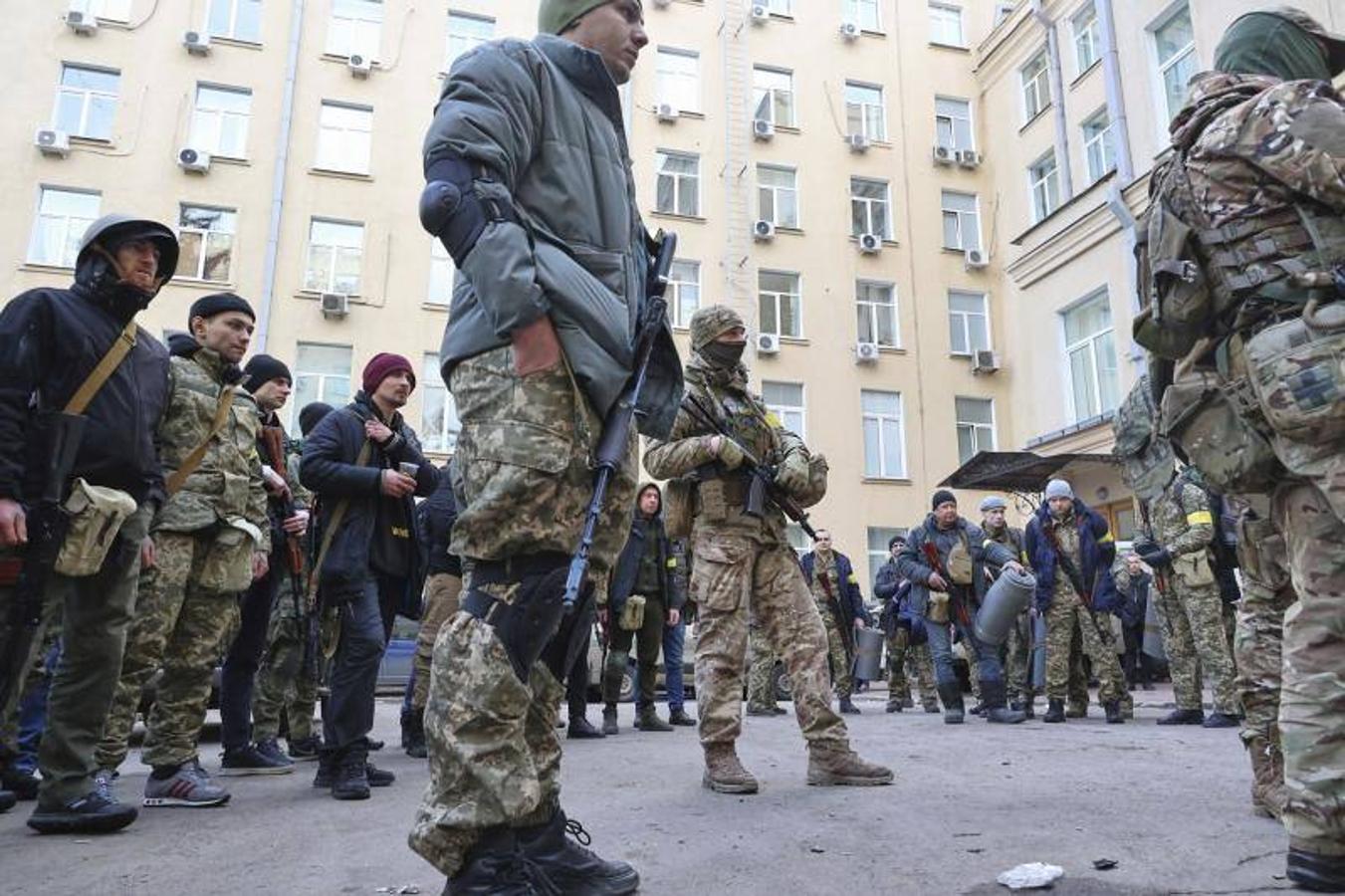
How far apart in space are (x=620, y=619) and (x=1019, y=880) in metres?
5.38

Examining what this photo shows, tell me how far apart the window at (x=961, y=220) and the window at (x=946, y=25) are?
415 cm

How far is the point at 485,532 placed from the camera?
2219 millimetres

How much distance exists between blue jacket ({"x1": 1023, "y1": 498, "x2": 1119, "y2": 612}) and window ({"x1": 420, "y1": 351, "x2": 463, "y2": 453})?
1383 centimetres

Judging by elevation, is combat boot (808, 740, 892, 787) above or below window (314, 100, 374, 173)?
below

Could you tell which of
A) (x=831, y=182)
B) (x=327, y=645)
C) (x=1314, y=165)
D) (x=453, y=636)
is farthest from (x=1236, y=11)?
(x=453, y=636)

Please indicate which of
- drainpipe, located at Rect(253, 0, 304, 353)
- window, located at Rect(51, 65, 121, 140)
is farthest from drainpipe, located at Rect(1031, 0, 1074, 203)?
window, located at Rect(51, 65, 121, 140)

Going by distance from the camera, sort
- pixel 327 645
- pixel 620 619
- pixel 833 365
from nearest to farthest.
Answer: pixel 327 645
pixel 620 619
pixel 833 365

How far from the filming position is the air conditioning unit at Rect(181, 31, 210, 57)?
63.3ft

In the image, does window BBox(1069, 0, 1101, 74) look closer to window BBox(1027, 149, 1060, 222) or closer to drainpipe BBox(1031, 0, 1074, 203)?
drainpipe BBox(1031, 0, 1074, 203)

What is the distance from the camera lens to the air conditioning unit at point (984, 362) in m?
22.4

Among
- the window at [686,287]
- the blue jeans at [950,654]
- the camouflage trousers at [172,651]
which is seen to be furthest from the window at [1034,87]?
the camouflage trousers at [172,651]

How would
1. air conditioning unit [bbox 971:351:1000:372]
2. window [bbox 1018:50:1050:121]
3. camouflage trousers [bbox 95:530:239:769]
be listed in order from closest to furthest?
1. camouflage trousers [bbox 95:530:239:769]
2. window [bbox 1018:50:1050:121]
3. air conditioning unit [bbox 971:351:1000:372]

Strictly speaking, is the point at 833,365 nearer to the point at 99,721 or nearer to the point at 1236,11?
the point at 1236,11

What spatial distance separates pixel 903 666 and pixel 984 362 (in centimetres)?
1425
